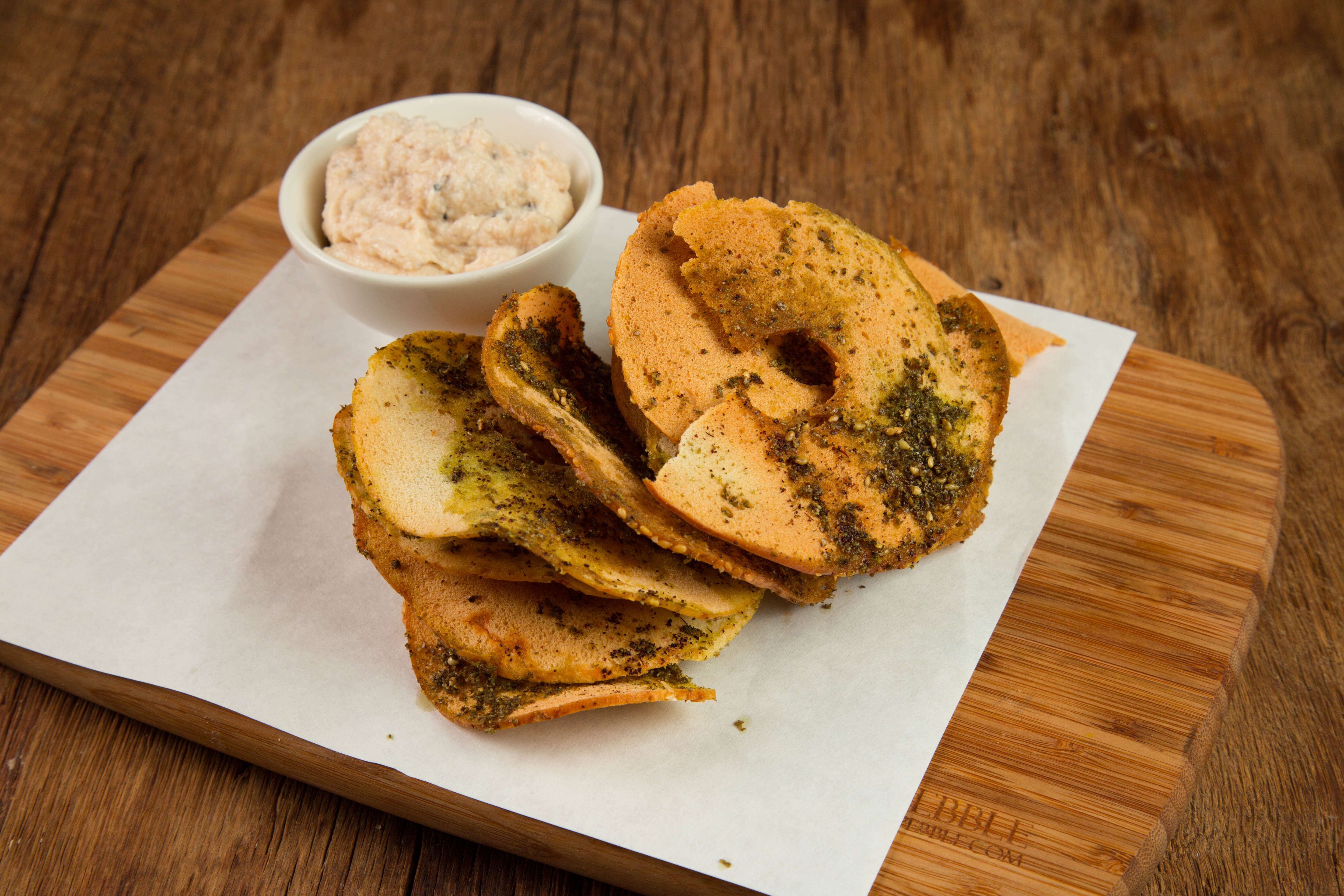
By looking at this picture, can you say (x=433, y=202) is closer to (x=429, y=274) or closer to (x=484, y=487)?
(x=429, y=274)

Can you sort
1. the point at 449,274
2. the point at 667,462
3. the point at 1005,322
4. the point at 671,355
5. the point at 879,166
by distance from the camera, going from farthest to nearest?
the point at 879,166 → the point at 1005,322 → the point at 449,274 → the point at 671,355 → the point at 667,462

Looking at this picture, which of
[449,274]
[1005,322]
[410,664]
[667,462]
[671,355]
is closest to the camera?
[667,462]

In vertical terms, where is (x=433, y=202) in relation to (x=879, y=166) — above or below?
above

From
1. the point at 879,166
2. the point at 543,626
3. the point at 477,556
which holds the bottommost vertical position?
the point at 879,166

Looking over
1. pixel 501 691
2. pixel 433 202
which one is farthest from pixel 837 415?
pixel 433 202

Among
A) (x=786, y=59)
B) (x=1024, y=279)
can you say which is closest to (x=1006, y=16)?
(x=786, y=59)

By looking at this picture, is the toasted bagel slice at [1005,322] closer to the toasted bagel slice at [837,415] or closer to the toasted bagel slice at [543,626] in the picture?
the toasted bagel slice at [837,415]

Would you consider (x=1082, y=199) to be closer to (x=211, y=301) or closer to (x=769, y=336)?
(x=769, y=336)
